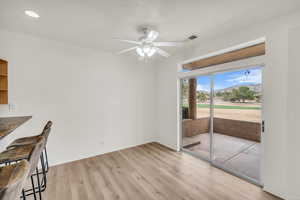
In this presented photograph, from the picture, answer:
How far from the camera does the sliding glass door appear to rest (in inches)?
101

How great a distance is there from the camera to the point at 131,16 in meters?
2.06

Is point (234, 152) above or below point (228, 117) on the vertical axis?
below

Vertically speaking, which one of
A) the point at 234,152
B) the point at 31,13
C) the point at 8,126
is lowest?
the point at 234,152

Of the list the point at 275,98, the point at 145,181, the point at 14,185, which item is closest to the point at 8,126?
the point at 14,185

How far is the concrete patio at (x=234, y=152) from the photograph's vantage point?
2.70 metres

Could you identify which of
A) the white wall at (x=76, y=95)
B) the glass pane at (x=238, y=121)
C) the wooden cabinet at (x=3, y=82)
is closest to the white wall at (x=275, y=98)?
the glass pane at (x=238, y=121)

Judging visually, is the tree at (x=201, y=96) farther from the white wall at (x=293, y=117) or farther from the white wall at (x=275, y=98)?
the white wall at (x=293, y=117)

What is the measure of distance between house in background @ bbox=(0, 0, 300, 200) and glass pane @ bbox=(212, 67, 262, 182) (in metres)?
0.02

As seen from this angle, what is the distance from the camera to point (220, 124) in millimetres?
3113

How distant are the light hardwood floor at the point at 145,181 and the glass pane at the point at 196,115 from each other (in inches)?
20.5

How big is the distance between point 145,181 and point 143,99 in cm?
239

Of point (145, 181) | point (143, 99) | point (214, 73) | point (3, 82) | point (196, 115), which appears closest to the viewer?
point (3, 82)

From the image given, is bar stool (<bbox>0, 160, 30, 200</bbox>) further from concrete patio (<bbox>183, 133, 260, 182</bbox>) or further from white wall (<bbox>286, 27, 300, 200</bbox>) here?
concrete patio (<bbox>183, 133, 260, 182</bbox>)

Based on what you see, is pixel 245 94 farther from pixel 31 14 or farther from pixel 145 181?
pixel 31 14
